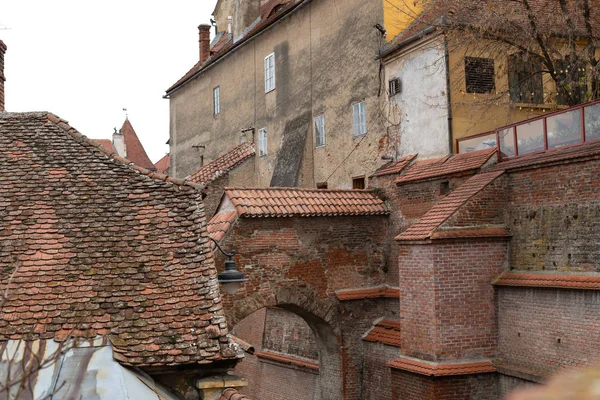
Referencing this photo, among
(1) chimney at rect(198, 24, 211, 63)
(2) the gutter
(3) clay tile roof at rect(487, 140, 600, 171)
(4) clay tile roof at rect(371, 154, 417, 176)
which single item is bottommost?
(3) clay tile roof at rect(487, 140, 600, 171)

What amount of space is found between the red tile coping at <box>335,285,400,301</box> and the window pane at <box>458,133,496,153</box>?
11.7ft

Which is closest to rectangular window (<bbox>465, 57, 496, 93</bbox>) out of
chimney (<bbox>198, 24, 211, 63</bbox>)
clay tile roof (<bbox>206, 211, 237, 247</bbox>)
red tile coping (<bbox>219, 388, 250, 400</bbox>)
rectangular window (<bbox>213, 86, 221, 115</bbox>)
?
clay tile roof (<bbox>206, 211, 237, 247</bbox>)

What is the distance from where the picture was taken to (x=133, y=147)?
59.0m

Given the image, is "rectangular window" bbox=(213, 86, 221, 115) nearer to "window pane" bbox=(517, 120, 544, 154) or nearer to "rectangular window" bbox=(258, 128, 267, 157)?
"rectangular window" bbox=(258, 128, 267, 157)

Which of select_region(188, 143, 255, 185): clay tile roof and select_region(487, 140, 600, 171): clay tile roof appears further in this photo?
select_region(188, 143, 255, 185): clay tile roof

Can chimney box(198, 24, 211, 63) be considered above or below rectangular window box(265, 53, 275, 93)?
above

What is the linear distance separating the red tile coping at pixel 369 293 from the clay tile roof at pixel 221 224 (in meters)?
3.10

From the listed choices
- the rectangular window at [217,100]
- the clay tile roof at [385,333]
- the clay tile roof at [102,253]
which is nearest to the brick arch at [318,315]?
the clay tile roof at [385,333]

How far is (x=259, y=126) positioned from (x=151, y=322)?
17.2m

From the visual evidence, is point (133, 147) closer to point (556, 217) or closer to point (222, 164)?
point (222, 164)

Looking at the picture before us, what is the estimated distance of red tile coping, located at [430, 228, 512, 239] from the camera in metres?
13.4

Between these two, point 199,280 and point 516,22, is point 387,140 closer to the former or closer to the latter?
point 516,22

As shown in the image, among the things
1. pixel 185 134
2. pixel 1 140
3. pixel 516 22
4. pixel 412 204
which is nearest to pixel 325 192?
pixel 412 204

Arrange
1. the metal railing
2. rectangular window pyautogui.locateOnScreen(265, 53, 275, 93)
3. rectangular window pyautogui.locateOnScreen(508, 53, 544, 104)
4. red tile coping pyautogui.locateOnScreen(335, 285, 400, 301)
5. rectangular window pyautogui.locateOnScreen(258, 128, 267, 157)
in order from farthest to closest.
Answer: rectangular window pyautogui.locateOnScreen(258, 128, 267, 157) → rectangular window pyautogui.locateOnScreen(265, 53, 275, 93) → rectangular window pyautogui.locateOnScreen(508, 53, 544, 104) → red tile coping pyautogui.locateOnScreen(335, 285, 400, 301) → the metal railing
